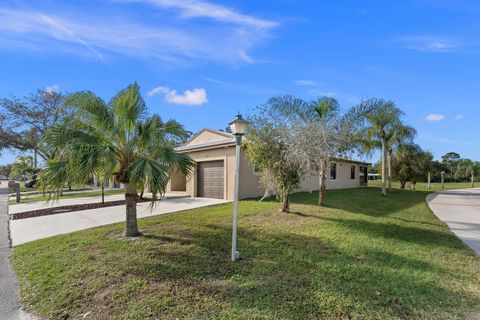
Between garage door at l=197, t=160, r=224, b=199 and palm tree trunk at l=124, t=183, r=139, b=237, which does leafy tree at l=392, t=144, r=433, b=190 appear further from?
palm tree trunk at l=124, t=183, r=139, b=237

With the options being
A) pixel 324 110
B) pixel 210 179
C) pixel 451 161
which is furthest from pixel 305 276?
pixel 451 161

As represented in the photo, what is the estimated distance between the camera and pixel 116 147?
22.0ft

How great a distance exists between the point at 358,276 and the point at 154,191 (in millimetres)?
4297

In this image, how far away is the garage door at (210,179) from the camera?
15383mm

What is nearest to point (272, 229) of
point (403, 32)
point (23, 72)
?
point (403, 32)

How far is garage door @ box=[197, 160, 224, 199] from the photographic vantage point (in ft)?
50.5

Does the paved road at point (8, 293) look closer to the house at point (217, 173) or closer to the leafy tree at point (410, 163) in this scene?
the house at point (217, 173)

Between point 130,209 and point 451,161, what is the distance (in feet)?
248

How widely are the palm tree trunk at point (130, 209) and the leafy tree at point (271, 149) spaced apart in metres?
4.41

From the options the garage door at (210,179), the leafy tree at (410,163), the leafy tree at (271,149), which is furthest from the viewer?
the leafy tree at (410,163)

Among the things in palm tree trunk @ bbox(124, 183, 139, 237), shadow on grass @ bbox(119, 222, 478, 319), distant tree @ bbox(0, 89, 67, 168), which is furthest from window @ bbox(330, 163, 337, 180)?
distant tree @ bbox(0, 89, 67, 168)

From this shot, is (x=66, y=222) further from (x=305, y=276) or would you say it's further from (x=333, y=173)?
(x=333, y=173)

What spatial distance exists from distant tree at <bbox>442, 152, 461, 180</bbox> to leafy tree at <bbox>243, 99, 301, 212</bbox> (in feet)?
208

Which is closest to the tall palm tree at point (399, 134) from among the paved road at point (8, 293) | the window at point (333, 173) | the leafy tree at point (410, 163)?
the leafy tree at point (410, 163)
